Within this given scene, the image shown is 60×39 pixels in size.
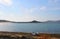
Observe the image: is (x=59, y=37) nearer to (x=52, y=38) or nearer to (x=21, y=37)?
(x=52, y=38)

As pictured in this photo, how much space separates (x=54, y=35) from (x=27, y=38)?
1.49 meters

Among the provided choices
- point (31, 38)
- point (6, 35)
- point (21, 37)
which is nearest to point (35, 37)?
point (31, 38)

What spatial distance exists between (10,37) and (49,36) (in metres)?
1.92

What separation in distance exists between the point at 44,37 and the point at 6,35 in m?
1.95

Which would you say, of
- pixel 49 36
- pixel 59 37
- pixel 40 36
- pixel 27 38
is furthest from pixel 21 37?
pixel 59 37

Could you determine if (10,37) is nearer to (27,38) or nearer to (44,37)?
(27,38)

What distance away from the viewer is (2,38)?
22.8 ft

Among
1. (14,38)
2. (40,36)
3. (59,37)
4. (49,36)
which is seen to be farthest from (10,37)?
(59,37)

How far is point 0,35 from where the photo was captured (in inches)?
279

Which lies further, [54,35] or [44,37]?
[54,35]

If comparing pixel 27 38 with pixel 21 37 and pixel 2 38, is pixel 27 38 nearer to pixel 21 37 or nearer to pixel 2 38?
pixel 21 37

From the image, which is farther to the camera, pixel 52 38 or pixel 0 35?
pixel 0 35

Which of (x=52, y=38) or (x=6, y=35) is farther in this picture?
(x=6, y=35)

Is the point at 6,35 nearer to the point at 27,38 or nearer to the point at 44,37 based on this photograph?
the point at 27,38
